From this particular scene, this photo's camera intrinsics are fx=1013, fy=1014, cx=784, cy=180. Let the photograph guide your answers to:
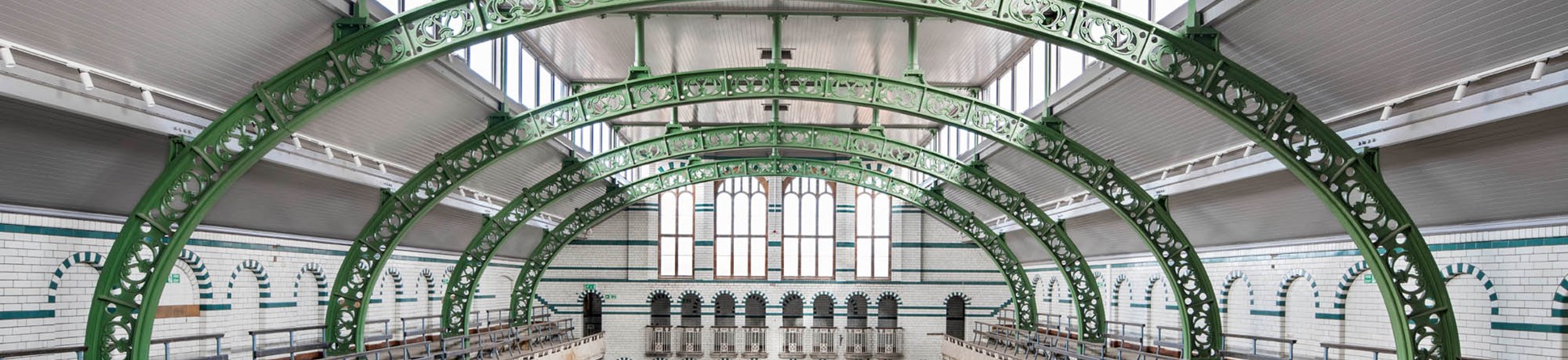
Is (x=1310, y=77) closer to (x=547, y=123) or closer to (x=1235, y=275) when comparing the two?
(x=1235, y=275)

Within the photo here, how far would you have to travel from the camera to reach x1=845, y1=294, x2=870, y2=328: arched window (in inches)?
1489

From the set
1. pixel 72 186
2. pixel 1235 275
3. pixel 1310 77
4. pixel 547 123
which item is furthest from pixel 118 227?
pixel 1235 275

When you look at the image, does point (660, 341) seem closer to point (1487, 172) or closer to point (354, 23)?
point (354, 23)

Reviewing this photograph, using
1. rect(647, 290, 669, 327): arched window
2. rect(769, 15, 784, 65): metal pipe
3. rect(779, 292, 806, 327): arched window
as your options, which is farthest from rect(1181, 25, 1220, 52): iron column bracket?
rect(647, 290, 669, 327): arched window

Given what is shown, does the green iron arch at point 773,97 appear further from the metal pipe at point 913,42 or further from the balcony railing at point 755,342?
the balcony railing at point 755,342

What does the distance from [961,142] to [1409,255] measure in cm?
Answer: 1719

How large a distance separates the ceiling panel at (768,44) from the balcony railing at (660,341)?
1624cm

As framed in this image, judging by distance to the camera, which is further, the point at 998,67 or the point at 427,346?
the point at 998,67

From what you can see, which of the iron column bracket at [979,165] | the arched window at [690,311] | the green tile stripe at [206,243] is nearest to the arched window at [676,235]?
the arched window at [690,311]

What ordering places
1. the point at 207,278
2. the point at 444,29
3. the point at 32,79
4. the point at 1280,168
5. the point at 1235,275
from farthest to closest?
the point at 1235,275 < the point at 207,278 < the point at 1280,168 < the point at 444,29 < the point at 32,79

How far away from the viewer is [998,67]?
21.4 meters

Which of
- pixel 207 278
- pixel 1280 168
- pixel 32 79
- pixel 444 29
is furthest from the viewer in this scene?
pixel 207 278

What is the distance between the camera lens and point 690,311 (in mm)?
37719

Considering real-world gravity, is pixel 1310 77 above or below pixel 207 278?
above
